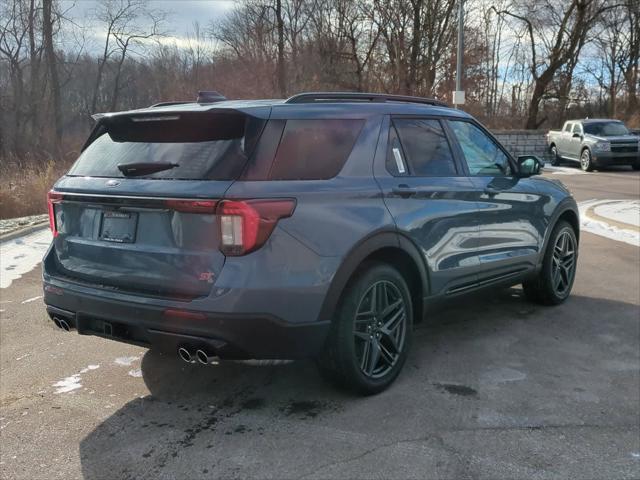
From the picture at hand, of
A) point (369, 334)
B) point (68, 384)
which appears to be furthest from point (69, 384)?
point (369, 334)

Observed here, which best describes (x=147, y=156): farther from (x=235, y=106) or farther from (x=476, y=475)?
(x=476, y=475)

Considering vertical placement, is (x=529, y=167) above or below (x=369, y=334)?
above

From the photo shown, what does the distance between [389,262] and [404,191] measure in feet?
1.54

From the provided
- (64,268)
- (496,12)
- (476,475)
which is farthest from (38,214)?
(496,12)

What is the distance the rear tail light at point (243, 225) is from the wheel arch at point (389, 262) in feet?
1.74

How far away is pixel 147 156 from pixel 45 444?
1.64 m

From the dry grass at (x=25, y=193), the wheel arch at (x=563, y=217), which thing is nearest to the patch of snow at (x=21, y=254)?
Answer: the dry grass at (x=25, y=193)

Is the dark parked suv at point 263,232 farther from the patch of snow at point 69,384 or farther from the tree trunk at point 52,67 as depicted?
the tree trunk at point 52,67

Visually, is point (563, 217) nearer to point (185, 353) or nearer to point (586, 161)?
point (185, 353)

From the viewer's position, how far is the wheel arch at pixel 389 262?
3389mm

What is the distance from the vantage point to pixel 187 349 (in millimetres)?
3189

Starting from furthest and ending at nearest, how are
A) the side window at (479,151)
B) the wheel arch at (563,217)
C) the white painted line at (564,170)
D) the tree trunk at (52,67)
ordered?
the tree trunk at (52,67), the white painted line at (564,170), the wheel arch at (563,217), the side window at (479,151)

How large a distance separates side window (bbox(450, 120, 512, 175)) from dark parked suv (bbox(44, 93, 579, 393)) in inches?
15.7

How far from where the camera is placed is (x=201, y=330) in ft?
10.2
